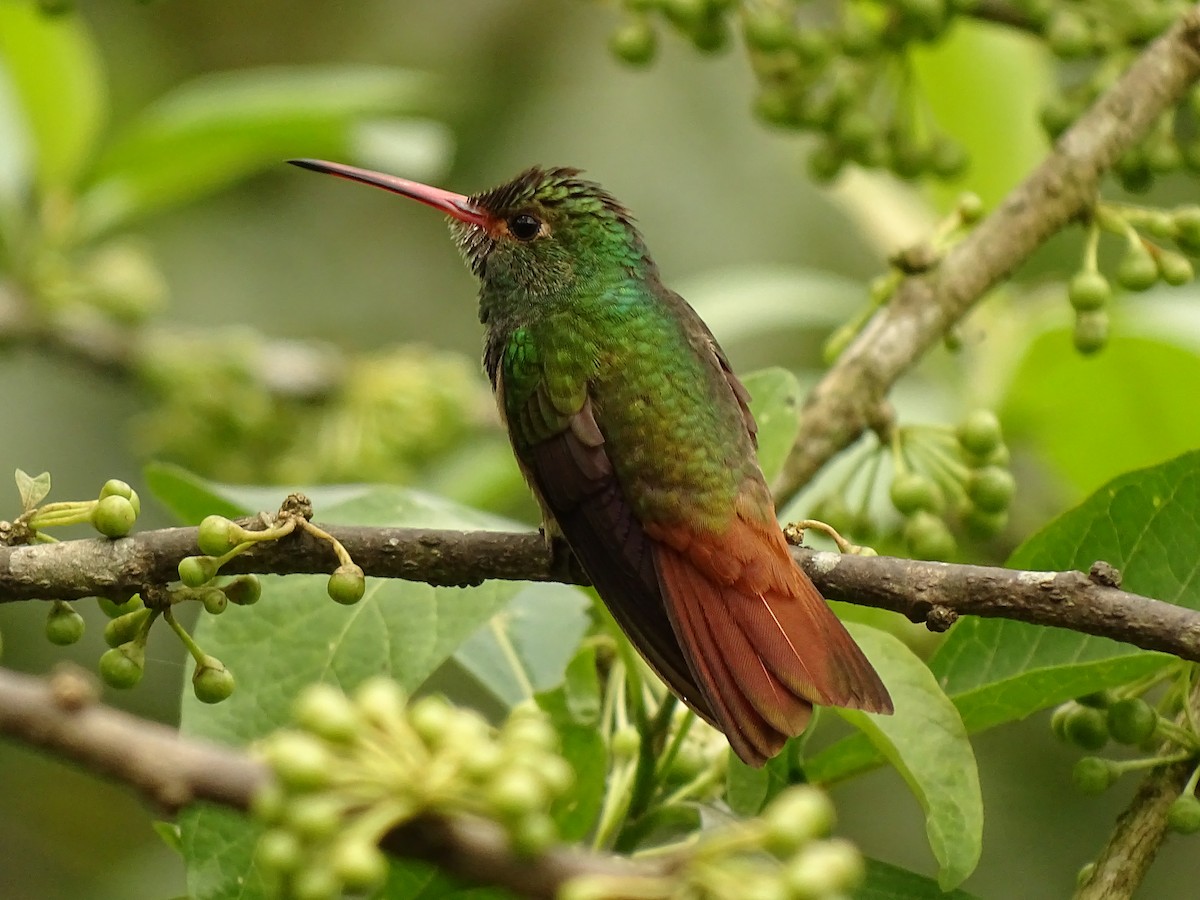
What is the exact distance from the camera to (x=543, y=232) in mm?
3832

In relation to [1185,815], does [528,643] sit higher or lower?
lower

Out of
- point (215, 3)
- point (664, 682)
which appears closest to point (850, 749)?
point (664, 682)

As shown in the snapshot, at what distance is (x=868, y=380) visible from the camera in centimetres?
330

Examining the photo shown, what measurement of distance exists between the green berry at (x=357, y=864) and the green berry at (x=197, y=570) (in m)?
0.97

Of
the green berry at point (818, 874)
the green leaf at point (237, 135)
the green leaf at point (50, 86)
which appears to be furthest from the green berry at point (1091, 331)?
the green leaf at point (50, 86)

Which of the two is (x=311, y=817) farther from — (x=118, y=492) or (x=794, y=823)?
(x=118, y=492)

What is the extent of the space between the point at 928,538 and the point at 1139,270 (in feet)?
2.52

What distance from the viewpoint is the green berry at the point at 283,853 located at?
46.8 inches

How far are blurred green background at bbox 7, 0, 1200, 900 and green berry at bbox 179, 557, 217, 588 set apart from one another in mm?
2584

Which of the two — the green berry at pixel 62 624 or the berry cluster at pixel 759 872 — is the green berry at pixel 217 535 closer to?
the green berry at pixel 62 624

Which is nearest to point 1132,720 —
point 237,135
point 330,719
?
point 330,719

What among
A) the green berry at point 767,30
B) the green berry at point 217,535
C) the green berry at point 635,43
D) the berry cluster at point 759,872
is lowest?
the green berry at point 217,535

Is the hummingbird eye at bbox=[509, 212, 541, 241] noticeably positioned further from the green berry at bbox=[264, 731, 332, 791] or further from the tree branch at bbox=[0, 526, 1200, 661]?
the green berry at bbox=[264, 731, 332, 791]

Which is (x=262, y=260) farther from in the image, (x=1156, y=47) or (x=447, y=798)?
(x=447, y=798)
